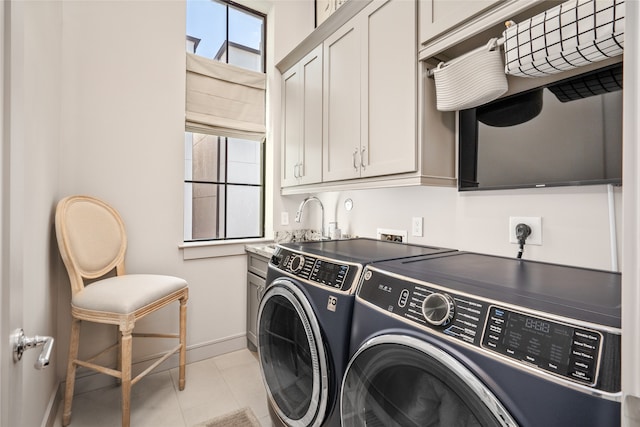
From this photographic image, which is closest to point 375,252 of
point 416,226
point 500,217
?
point 416,226

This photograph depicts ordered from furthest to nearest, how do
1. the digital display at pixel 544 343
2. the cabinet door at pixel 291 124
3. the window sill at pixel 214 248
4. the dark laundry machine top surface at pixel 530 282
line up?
the cabinet door at pixel 291 124 < the window sill at pixel 214 248 < the dark laundry machine top surface at pixel 530 282 < the digital display at pixel 544 343

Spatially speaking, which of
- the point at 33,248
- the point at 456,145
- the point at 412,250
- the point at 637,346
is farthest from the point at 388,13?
the point at 33,248

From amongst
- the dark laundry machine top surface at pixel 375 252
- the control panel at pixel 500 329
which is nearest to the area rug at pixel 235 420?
the dark laundry machine top surface at pixel 375 252

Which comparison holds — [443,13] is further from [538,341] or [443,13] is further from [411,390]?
[411,390]

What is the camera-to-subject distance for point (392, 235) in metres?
1.99

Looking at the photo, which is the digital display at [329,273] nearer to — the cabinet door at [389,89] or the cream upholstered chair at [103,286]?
the cabinet door at [389,89]

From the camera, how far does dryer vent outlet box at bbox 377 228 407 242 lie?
6.31 feet

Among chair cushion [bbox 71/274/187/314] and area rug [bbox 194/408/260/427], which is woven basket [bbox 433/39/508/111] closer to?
chair cushion [bbox 71/274/187/314]

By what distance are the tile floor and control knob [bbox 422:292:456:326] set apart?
51.2 inches

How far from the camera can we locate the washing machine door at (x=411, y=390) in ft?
2.36

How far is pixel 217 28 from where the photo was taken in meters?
2.50

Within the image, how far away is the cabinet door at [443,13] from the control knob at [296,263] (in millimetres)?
1146

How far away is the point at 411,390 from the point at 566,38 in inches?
47.8

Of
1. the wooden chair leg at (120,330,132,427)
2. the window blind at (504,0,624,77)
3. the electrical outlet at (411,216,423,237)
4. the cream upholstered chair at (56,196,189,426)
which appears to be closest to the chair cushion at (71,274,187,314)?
the cream upholstered chair at (56,196,189,426)
